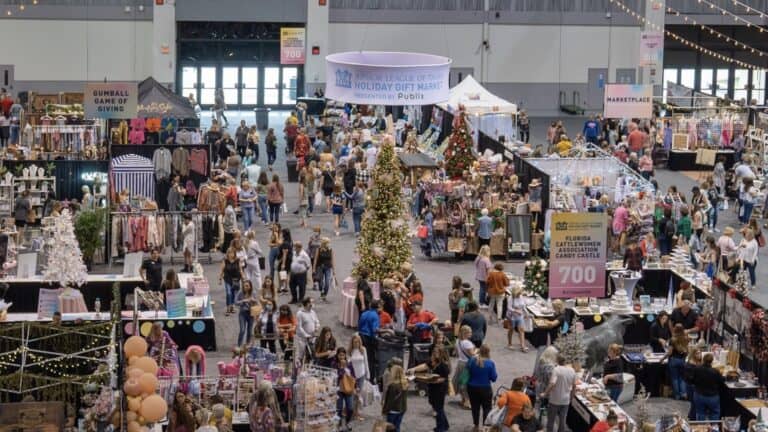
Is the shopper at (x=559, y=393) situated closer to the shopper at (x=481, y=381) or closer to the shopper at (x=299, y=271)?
the shopper at (x=481, y=381)

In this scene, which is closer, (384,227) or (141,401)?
(141,401)

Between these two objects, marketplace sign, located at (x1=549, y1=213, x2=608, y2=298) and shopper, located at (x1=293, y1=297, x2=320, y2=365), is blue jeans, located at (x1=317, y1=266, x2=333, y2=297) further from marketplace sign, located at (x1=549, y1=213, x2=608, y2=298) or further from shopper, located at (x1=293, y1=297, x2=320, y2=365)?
marketplace sign, located at (x1=549, y1=213, x2=608, y2=298)

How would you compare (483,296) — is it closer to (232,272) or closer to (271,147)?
(232,272)

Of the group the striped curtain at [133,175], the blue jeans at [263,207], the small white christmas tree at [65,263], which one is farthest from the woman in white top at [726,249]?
the striped curtain at [133,175]

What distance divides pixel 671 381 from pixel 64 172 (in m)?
14.3

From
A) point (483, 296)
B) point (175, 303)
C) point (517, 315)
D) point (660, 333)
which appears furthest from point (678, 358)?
point (175, 303)

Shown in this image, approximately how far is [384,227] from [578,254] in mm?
3525

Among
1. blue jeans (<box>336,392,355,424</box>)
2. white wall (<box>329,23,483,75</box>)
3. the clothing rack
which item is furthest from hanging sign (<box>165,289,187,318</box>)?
white wall (<box>329,23,483,75</box>)

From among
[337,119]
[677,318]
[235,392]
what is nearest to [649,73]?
[337,119]

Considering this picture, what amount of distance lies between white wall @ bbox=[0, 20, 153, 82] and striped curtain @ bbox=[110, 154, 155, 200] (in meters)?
17.2

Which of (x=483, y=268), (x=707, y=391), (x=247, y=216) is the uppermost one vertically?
(x=247, y=216)

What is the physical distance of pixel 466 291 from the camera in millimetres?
20859

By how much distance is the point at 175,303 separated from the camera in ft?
67.9

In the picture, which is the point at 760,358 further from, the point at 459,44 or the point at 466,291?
the point at 459,44
